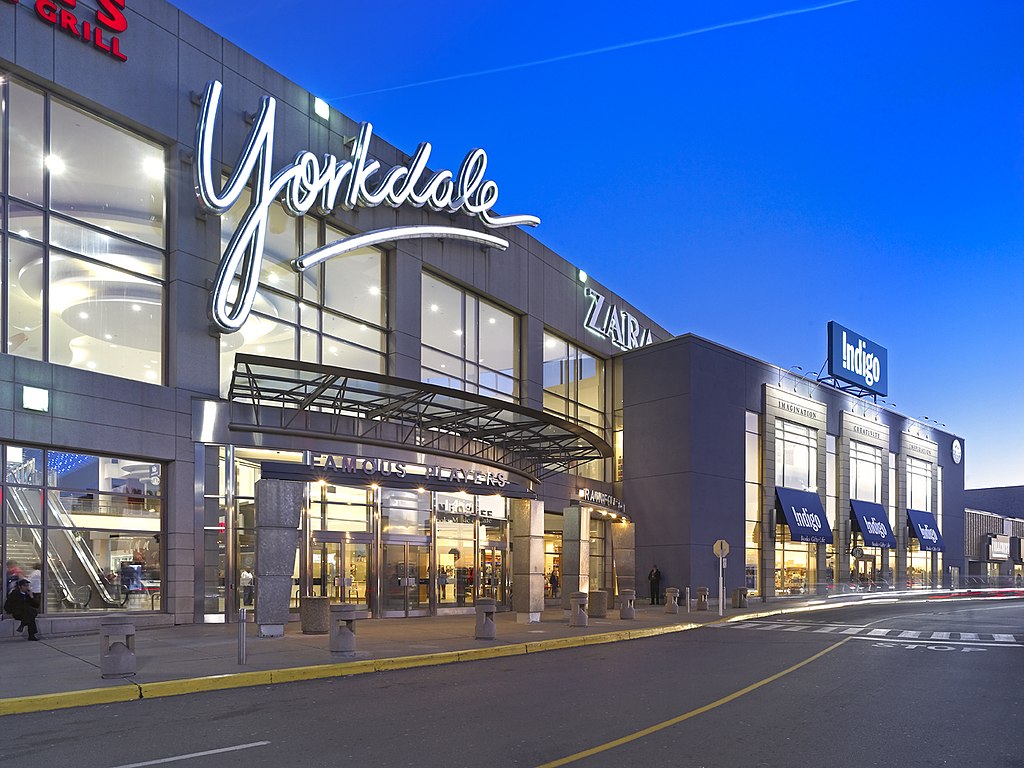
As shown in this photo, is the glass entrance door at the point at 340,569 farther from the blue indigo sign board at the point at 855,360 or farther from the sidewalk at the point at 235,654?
the blue indigo sign board at the point at 855,360

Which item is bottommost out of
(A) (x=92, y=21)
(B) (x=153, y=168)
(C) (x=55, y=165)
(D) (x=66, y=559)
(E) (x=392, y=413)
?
(D) (x=66, y=559)

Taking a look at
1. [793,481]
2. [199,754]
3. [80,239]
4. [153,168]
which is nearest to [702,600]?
[793,481]

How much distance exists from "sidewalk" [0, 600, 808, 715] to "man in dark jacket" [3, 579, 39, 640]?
0.43 meters

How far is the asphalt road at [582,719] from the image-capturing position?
891 centimetres

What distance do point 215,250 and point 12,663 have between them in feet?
A: 42.8

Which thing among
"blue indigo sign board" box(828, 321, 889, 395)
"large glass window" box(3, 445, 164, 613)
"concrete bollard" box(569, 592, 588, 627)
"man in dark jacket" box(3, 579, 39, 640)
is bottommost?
"concrete bollard" box(569, 592, 588, 627)

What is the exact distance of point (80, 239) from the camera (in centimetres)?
2295

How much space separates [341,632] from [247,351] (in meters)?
12.3

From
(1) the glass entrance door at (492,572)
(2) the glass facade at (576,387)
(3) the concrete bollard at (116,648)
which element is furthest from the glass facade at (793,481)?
(3) the concrete bollard at (116,648)

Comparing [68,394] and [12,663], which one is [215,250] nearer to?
[68,394]

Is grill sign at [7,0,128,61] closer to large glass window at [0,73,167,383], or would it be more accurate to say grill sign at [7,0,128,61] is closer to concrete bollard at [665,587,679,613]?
large glass window at [0,73,167,383]

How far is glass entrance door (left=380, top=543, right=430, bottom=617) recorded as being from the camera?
28844 mm

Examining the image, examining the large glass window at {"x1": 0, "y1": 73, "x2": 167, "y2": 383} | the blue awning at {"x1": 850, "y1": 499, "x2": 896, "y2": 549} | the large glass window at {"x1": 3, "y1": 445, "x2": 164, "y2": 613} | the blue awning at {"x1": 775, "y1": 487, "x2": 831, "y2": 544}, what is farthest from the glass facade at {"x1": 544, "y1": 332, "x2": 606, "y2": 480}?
the large glass window at {"x1": 3, "y1": 445, "x2": 164, "y2": 613}

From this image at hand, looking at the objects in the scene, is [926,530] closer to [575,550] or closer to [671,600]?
[671,600]
